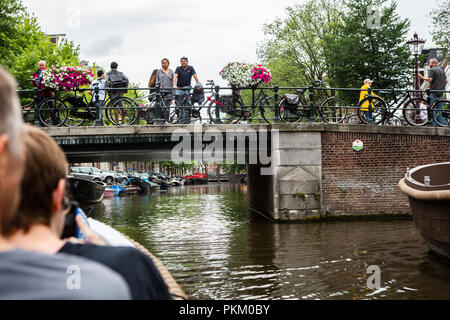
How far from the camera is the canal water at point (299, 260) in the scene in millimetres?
5668

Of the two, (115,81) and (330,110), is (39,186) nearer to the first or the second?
(115,81)

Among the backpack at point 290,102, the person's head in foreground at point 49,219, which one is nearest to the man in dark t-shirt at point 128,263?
the person's head in foreground at point 49,219

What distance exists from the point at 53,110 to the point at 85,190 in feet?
30.5

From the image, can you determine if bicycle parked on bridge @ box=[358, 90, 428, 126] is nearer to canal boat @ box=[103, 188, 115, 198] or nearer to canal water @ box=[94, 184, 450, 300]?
canal water @ box=[94, 184, 450, 300]

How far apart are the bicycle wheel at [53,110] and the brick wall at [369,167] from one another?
704cm

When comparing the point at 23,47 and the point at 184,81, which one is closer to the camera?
the point at 184,81

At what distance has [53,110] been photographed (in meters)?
11.8

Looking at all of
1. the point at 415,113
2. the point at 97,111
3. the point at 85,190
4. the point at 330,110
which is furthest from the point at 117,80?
the point at 85,190

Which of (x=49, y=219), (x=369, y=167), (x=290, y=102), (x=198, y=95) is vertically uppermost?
(x=198, y=95)

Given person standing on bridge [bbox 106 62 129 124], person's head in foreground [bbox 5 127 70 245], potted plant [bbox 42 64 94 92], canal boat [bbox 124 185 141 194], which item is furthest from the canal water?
canal boat [bbox 124 185 141 194]

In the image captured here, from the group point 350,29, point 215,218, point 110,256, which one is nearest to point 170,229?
point 215,218

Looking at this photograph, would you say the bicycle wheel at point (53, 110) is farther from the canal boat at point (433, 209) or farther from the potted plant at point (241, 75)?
the canal boat at point (433, 209)

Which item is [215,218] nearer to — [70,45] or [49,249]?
[49,249]

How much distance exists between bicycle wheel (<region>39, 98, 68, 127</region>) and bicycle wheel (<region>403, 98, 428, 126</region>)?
9.26 meters
